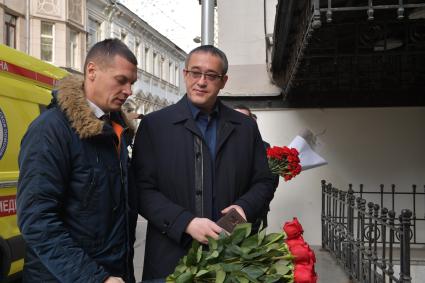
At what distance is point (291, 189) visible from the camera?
7.72 meters

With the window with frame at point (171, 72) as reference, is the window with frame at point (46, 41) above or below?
below

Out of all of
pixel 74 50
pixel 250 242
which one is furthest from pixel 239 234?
pixel 74 50

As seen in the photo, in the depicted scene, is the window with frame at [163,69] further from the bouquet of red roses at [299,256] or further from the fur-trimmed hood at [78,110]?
the bouquet of red roses at [299,256]

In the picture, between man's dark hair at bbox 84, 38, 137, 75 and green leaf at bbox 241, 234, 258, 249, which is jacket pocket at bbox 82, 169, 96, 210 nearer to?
man's dark hair at bbox 84, 38, 137, 75

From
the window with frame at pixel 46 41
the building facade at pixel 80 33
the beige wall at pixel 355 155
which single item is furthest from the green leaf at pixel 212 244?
the window with frame at pixel 46 41

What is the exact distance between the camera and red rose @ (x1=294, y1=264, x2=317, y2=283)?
1785 millimetres

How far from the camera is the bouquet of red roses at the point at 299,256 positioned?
1797 mm

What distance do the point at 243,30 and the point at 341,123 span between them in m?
2.16

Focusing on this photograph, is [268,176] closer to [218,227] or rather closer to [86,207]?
[218,227]

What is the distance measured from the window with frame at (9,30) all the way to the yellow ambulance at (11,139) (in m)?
16.6

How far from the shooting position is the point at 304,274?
1.80 metres

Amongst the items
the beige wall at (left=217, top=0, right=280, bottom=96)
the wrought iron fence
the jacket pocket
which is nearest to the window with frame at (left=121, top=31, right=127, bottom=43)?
the beige wall at (left=217, top=0, right=280, bottom=96)

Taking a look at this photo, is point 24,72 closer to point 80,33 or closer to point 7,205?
point 7,205

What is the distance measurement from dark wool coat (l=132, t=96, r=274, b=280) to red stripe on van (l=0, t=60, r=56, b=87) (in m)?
3.07
